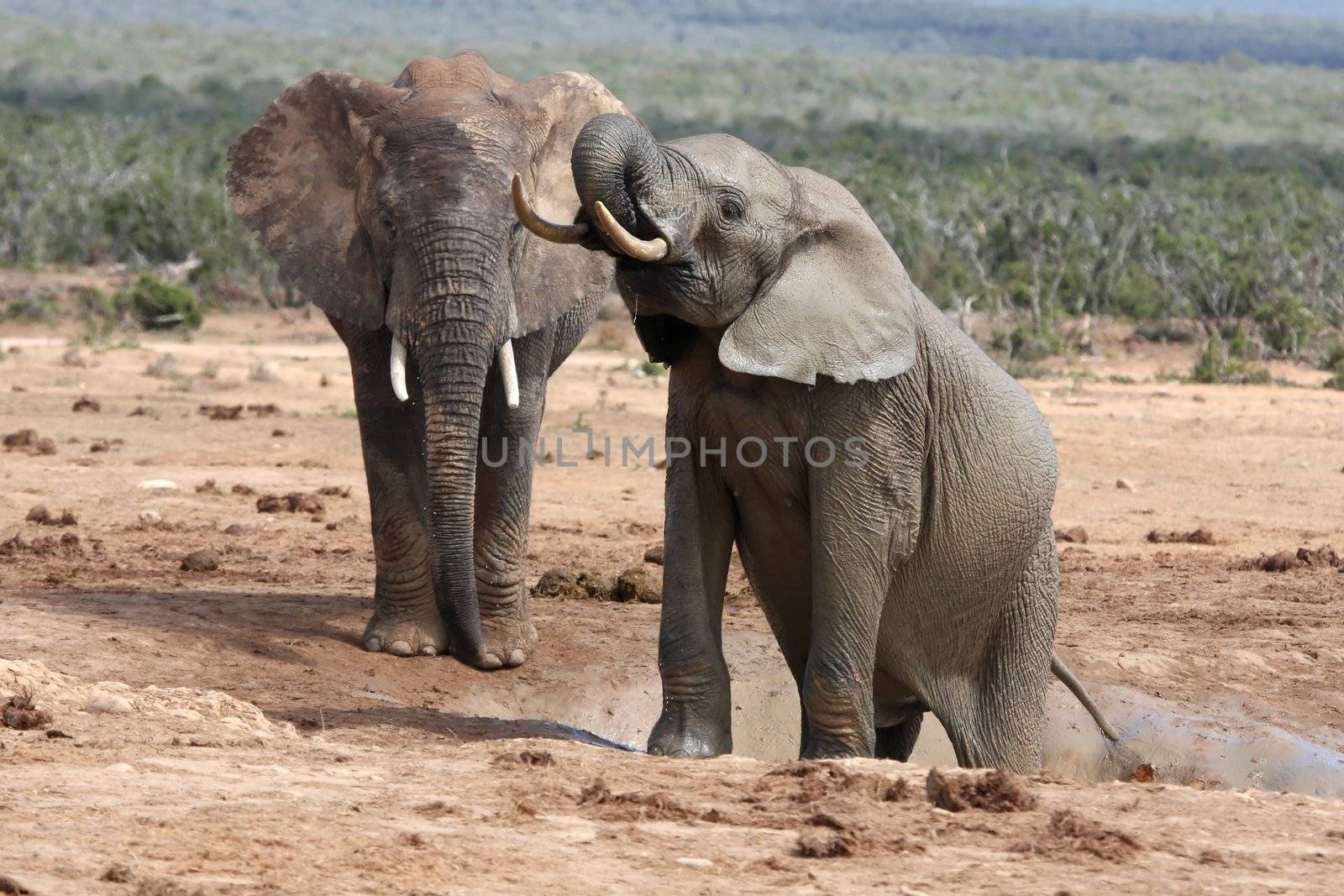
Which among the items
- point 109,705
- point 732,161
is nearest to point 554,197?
point 732,161

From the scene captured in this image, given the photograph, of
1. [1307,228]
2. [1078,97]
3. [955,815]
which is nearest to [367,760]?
[955,815]

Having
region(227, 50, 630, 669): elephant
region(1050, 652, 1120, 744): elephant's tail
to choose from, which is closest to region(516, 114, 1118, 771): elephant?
region(1050, 652, 1120, 744): elephant's tail

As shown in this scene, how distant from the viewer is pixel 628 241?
5.22 metres

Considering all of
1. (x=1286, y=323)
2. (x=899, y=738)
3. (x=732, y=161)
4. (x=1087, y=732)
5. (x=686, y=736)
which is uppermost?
(x=732, y=161)

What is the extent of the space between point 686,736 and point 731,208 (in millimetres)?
1582

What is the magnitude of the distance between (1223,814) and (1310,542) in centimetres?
688

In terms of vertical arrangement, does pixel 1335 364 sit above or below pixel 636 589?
above

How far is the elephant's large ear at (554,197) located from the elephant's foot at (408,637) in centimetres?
125

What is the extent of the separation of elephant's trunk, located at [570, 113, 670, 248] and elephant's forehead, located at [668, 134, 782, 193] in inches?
5.6

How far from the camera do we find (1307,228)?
25359mm

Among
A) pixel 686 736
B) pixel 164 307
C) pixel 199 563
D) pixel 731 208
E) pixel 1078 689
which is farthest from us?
pixel 164 307

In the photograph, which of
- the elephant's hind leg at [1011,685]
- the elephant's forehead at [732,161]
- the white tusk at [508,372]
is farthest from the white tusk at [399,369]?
the elephant's hind leg at [1011,685]

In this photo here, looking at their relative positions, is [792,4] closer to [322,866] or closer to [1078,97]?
[1078,97]

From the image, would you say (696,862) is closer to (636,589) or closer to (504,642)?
(504,642)
